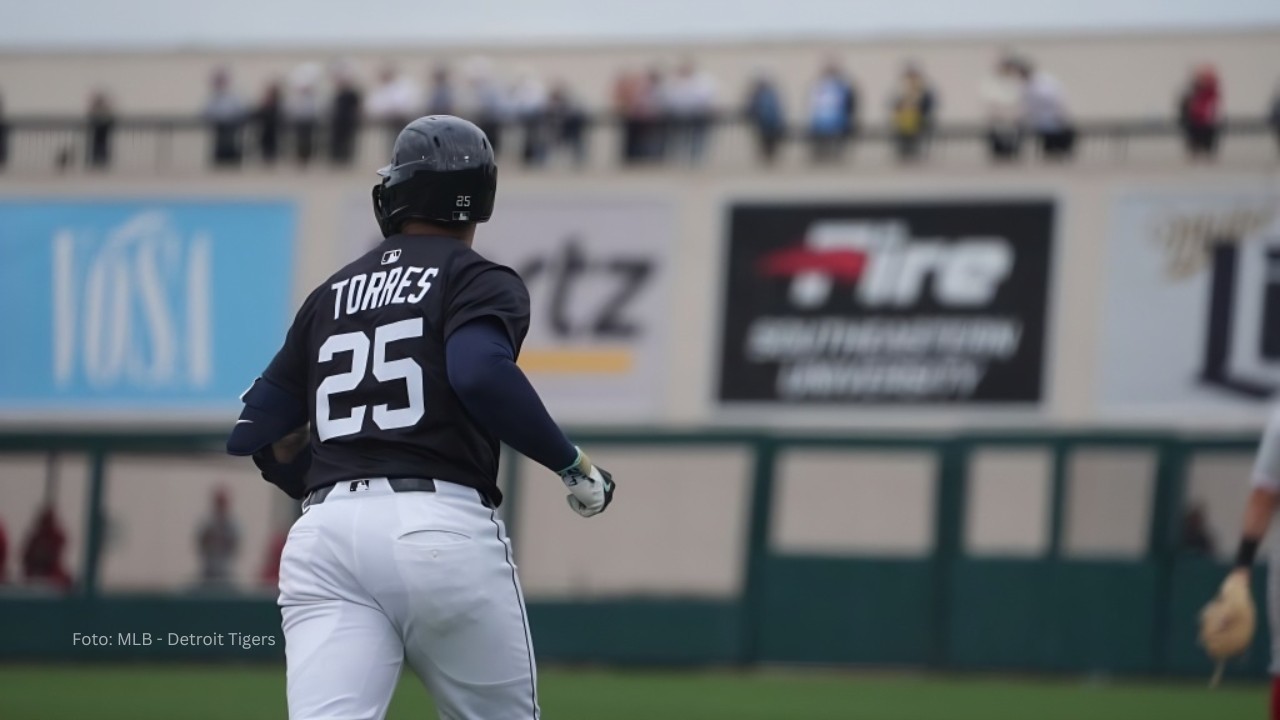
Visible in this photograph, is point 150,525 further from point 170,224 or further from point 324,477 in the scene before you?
point 324,477

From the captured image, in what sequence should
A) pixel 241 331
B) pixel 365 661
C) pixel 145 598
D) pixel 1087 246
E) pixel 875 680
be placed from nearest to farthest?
pixel 365 661
pixel 875 680
pixel 145 598
pixel 1087 246
pixel 241 331

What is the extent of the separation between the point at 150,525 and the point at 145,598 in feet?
2.22

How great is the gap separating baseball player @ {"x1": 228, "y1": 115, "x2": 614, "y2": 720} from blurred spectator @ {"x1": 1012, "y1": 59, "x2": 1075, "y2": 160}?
1893cm

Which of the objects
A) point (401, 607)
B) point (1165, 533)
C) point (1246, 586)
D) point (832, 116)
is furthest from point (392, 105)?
point (401, 607)

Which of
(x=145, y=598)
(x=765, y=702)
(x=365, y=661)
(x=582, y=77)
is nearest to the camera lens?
(x=365, y=661)

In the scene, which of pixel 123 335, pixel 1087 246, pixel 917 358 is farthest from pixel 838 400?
pixel 123 335

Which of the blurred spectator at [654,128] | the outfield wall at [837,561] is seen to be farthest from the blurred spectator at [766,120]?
the outfield wall at [837,561]

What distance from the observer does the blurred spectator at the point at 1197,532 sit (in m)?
17.2

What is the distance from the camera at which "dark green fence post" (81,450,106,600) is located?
1839 cm

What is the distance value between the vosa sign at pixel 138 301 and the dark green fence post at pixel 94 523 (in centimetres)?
753

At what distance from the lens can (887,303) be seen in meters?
24.6

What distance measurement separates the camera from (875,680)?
16.8 meters

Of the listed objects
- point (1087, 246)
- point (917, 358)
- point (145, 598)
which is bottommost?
point (145, 598)

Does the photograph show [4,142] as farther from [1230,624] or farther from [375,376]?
[375,376]
